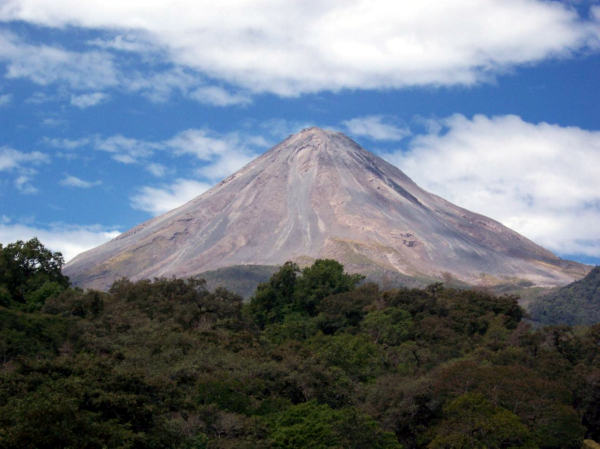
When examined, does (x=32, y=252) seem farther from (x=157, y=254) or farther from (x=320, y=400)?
(x=157, y=254)

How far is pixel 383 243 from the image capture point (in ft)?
550

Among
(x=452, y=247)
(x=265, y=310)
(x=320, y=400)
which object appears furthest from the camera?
(x=452, y=247)

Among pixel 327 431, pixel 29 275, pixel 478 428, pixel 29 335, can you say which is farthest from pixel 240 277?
pixel 327 431

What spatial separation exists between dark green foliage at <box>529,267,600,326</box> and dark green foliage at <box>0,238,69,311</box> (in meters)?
72.6

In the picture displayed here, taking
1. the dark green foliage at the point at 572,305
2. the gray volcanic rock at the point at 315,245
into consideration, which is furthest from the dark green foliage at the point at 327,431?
the gray volcanic rock at the point at 315,245

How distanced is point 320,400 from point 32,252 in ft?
84.6

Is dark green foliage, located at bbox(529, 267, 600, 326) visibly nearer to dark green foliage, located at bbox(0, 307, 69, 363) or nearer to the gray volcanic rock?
the gray volcanic rock

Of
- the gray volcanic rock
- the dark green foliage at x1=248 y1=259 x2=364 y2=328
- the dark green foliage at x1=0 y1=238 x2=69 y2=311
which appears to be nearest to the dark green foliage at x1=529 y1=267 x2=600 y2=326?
the gray volcanic rock

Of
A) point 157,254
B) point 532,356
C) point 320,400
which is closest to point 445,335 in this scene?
point 532,356

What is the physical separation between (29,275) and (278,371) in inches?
957

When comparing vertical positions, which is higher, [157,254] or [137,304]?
[157,254]

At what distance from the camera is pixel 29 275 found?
49656 mm

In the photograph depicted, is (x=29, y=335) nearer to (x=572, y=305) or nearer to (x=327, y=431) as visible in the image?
(x=327, y=431)

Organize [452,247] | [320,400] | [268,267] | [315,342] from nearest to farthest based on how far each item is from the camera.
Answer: [320,400]
[315,342]
[268,267]
[452,247]
